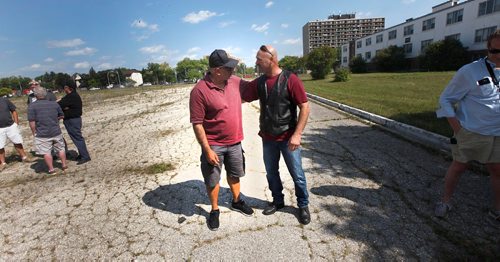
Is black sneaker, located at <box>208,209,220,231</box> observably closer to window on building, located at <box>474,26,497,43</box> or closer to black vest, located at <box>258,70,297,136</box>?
black vest, located at <box>258,70,297,136</box>

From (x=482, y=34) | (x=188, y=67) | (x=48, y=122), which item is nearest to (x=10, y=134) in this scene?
(x=48, y=122)

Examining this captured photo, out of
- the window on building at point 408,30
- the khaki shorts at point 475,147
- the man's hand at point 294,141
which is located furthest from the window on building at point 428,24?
the man's hand at point 294,141

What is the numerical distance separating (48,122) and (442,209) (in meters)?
6.61

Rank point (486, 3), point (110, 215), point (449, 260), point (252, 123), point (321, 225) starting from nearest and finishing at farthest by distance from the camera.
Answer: point (449, 260)
point (321, 225)
point (110, 215)
point (252, 123)
point (486, 3)

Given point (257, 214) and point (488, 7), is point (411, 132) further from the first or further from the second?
point (488, 7)

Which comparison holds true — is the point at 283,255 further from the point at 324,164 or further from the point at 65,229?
the point at 65,229

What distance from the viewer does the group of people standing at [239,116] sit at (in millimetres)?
2701

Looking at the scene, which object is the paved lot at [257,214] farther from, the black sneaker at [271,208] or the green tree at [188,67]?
the green tree at [188,67]

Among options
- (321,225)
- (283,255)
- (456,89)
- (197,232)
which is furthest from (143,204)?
(456,89)

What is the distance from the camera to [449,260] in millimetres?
2355

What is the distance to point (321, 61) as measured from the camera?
31.5m

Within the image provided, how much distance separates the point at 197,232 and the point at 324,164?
2.68m

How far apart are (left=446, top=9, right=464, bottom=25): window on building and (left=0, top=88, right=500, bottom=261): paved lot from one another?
130 feet

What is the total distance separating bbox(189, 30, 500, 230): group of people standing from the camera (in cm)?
258
